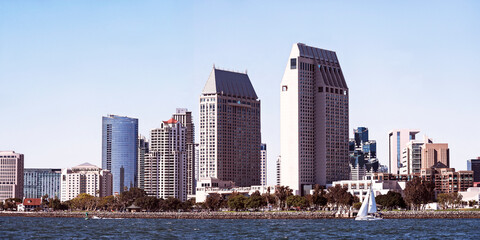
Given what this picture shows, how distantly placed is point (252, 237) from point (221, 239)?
30.5ft

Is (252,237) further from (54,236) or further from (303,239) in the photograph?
(54,236)

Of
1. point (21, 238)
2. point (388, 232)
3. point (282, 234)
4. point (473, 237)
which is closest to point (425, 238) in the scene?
point (473, 237)

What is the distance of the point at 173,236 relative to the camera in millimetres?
182750

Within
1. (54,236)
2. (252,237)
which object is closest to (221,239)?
(252,237)

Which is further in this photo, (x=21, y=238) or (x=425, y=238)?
(x=21, y=238)

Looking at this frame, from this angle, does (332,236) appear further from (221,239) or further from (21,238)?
(21,238)

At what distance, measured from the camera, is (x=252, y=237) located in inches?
6929

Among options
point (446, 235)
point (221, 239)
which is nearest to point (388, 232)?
point (446, 235)

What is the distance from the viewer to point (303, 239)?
555 feet

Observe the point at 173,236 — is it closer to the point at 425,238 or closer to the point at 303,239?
the point at 303,239

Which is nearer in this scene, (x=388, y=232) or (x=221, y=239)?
(x=221, y=239)

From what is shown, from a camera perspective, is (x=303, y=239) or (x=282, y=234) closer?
(x=303, y=239)

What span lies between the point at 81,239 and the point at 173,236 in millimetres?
20832

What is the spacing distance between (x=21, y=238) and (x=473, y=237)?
93.9m
